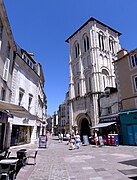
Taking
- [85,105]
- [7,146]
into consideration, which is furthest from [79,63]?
[7,146]

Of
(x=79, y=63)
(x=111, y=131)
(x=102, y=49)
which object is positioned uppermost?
(x=102, y=49)

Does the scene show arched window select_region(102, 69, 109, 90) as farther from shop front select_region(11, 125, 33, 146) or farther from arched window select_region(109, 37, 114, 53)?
shop front select_region(11, 125, 33, 146)

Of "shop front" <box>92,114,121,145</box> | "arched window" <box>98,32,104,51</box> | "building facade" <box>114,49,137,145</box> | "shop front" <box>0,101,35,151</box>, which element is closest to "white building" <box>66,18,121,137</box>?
"arched window" <box>98,32,104,51</box>

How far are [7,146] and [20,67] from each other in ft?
27.5

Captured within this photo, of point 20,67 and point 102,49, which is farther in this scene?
point 102,49

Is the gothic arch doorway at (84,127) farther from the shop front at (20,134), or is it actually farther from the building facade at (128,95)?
the shop front at (20,134)

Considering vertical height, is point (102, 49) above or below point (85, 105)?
above

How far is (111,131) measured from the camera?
2114cm

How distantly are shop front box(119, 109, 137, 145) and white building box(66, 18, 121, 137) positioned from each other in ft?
25.9

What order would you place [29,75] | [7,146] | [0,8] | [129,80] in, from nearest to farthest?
[0,8]
[7,146]
[129,80]
[29,75]

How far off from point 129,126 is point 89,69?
15942 millimetres

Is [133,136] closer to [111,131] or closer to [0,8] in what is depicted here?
[111,131]

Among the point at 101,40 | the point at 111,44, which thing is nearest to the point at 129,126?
the point at 101,40

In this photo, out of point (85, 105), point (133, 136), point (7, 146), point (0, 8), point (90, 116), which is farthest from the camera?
point (85, 105)
